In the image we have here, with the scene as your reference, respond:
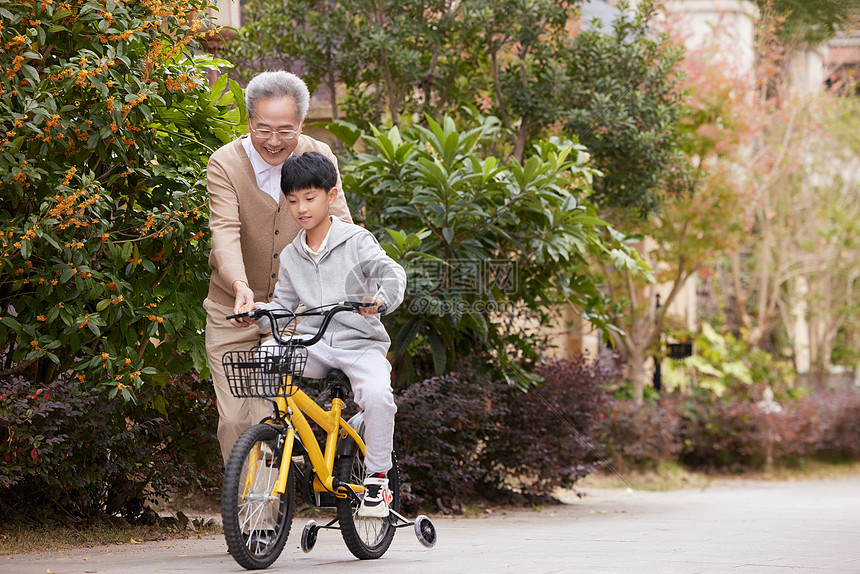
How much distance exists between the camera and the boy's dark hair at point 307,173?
4.61 m

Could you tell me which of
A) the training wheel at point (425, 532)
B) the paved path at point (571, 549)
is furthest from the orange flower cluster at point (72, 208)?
the training wheel at point (425, 532)

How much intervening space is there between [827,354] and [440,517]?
15.2 meters

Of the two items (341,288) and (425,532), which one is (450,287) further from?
(341,288)

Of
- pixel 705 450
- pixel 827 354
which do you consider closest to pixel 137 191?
pixel 705 450

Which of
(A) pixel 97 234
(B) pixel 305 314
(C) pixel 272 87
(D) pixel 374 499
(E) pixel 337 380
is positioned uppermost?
(C) pixel 272 87

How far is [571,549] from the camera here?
18.1 feet

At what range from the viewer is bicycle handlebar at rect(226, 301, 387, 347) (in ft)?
14.0

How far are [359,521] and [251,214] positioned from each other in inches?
64.1

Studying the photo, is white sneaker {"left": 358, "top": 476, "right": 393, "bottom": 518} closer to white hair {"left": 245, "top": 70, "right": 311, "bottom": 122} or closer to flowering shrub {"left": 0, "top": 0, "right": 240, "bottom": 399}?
flowering shrub {"left": 0, "top": 0, "right": 240, "bottom": 399}

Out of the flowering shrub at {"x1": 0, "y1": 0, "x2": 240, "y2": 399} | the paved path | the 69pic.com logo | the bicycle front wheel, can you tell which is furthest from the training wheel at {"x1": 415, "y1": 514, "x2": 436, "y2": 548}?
the 69pic.com logo

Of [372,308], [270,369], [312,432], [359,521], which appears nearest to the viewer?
[270,369]

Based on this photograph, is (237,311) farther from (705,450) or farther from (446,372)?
(705,450)

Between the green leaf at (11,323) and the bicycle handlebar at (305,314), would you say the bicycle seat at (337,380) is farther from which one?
the green leaf at (11,323)

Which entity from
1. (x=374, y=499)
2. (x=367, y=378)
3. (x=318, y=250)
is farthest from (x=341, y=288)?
(x=374, y=499)
